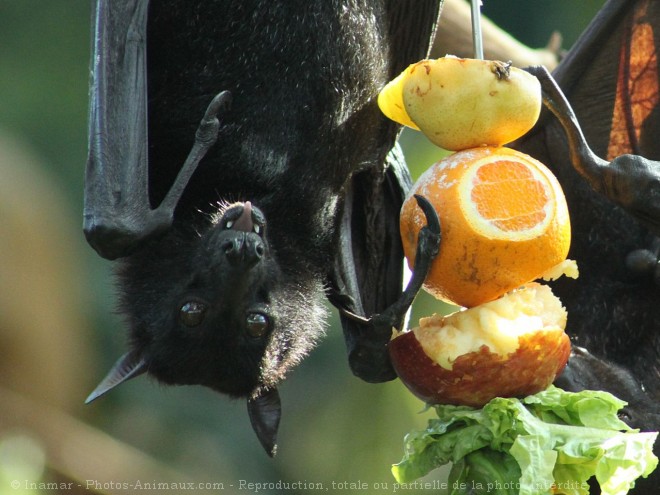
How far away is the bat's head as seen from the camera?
4.12 metres

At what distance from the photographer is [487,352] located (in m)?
3.60

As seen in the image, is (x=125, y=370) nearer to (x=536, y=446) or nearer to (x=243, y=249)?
(x=243, y=249)

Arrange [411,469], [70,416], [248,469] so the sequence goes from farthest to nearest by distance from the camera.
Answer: [248,469], [70,416], [411,469]

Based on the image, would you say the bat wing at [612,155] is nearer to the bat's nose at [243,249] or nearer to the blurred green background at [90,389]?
the bat's nose at [243,249]

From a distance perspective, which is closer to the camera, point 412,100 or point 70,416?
point 412,100

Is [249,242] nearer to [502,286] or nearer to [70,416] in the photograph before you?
[502,286]

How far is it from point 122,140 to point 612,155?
2.61 metres

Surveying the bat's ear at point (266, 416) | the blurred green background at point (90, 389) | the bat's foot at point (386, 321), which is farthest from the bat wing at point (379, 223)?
the blurred green background at point (90, 389)

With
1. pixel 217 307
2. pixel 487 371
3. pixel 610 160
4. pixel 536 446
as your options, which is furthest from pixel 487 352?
pixel 610 160

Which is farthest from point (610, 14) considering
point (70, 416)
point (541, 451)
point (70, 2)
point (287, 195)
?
point (70, 2)

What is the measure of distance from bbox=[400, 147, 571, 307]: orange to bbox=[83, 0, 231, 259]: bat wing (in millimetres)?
947

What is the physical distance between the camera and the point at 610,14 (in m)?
5.35

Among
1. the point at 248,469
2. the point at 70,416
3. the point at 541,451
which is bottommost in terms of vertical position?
the point at 248,469

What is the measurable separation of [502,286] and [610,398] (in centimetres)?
55
